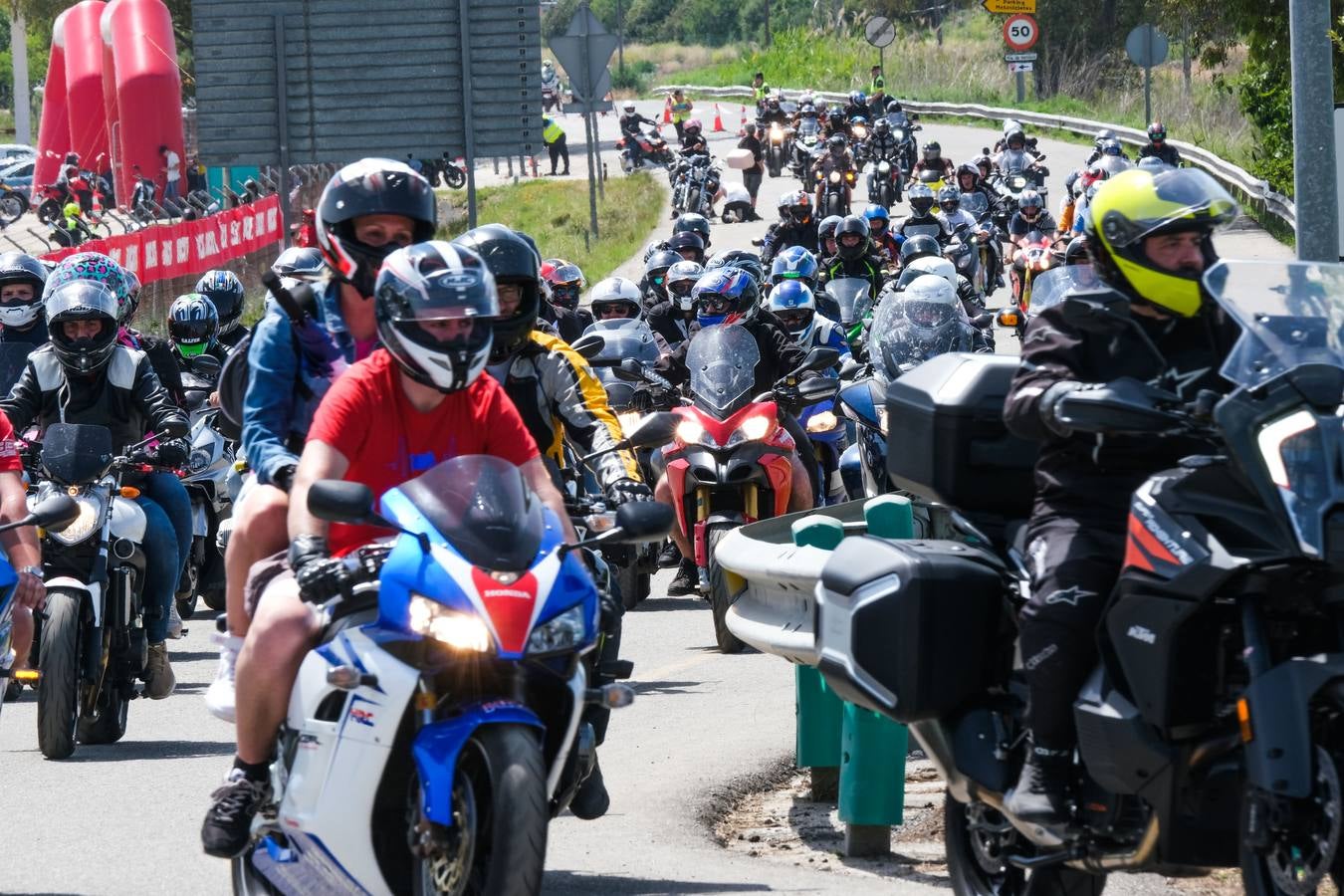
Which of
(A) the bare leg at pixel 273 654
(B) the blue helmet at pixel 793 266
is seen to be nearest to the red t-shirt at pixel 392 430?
(A) the bare leg at pixel 273 654

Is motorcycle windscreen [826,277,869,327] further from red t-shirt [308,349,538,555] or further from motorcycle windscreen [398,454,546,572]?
motorcycle windscreen [398,454,546,572]

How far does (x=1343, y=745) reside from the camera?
490 centimetres

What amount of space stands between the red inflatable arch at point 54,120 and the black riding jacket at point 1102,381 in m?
51.9

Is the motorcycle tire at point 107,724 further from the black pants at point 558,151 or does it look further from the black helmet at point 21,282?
the black pants at point 558,151

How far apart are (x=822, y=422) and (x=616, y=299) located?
316 cm

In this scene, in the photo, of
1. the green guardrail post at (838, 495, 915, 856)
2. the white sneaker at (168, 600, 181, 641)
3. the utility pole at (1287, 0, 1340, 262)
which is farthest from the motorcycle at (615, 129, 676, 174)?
the green guardrail post at (838, 495, 915, 856)

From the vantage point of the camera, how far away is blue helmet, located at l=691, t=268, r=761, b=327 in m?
13.7

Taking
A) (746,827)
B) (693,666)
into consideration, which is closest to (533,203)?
(693,666)

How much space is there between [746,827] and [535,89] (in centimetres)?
1238

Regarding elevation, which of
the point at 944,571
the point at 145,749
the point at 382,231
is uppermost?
the point at 382,231

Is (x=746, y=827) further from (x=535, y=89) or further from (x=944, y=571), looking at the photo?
(x=535, y=89)

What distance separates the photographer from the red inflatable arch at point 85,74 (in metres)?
52.3

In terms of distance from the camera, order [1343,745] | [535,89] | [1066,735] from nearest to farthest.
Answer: [1343,745], [1066,735], [535,89]

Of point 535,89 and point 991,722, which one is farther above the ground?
point 535,89
